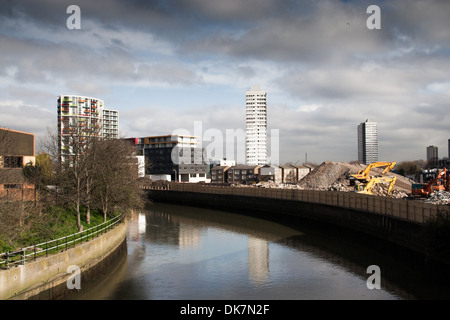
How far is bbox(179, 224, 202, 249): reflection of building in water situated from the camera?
4078 cm

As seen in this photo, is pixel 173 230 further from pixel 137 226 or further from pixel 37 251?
pixel 37 251

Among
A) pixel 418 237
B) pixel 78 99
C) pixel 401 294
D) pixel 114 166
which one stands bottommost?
pixel 401 294

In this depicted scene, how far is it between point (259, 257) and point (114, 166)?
18.3 metres

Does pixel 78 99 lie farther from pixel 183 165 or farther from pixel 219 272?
pixel 219 272

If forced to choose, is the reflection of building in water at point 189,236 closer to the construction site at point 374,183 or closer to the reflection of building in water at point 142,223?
the reflection of building in water at point 142,223

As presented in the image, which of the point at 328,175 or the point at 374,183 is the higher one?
the point at 328,175

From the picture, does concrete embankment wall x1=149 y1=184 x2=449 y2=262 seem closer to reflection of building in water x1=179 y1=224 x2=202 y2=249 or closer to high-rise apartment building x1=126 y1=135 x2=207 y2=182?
reflection of building in water x1=179 y1=224 x2=202 y2=249

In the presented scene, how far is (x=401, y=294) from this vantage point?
2422 cm

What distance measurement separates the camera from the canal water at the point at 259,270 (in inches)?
950

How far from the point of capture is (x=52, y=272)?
75.3ft

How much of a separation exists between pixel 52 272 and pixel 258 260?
16.6 meters

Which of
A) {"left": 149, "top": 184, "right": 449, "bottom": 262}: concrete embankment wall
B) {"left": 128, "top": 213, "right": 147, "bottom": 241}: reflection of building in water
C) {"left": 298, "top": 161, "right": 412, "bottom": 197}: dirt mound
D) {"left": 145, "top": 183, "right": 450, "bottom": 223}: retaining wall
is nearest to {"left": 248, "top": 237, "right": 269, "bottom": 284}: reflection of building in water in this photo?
{"left": 149, "top": 184, "right": 449, "bottom": 262}: concrete embankment wall

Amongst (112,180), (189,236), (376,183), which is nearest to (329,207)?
(189,236)
